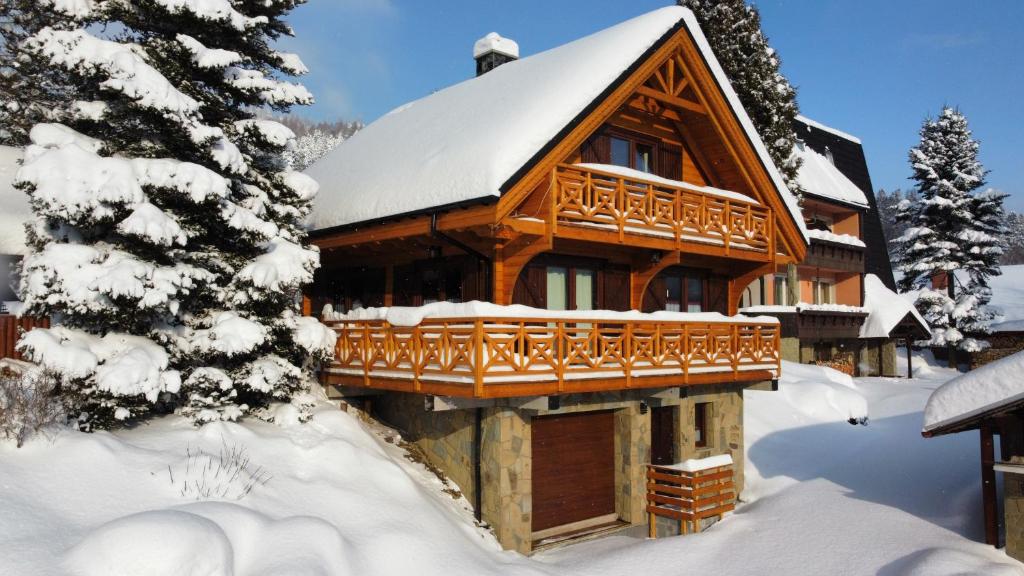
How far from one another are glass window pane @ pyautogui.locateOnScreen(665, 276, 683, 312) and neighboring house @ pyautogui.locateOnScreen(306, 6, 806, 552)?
0.05 m

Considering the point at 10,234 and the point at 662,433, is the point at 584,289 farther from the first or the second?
the point at 10,234

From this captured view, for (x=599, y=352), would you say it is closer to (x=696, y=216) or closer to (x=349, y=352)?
(x=696, y=216)

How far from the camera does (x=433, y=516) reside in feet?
41.4

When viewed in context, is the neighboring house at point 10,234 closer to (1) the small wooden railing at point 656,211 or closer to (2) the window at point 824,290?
(1) the small wooden railing at point 656,211

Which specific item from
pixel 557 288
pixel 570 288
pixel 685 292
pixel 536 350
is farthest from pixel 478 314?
pixel 685 292

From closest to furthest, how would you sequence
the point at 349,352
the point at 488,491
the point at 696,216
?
the point at 488,491 → the point at 349,352 → the point at 696,216

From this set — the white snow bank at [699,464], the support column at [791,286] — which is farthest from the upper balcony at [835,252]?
the white snow bank at [699,464]

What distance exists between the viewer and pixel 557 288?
54.1 ft

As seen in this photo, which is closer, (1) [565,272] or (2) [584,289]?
(1) [565,272]

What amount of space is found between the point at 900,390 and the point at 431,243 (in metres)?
23.7

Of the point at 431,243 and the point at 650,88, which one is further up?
the point at 650,88

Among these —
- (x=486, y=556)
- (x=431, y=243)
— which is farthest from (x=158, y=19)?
(x=486, y=556)

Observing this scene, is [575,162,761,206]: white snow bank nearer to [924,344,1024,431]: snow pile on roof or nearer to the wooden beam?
the wooden beam

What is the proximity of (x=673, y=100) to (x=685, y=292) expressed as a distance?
5289 mm
